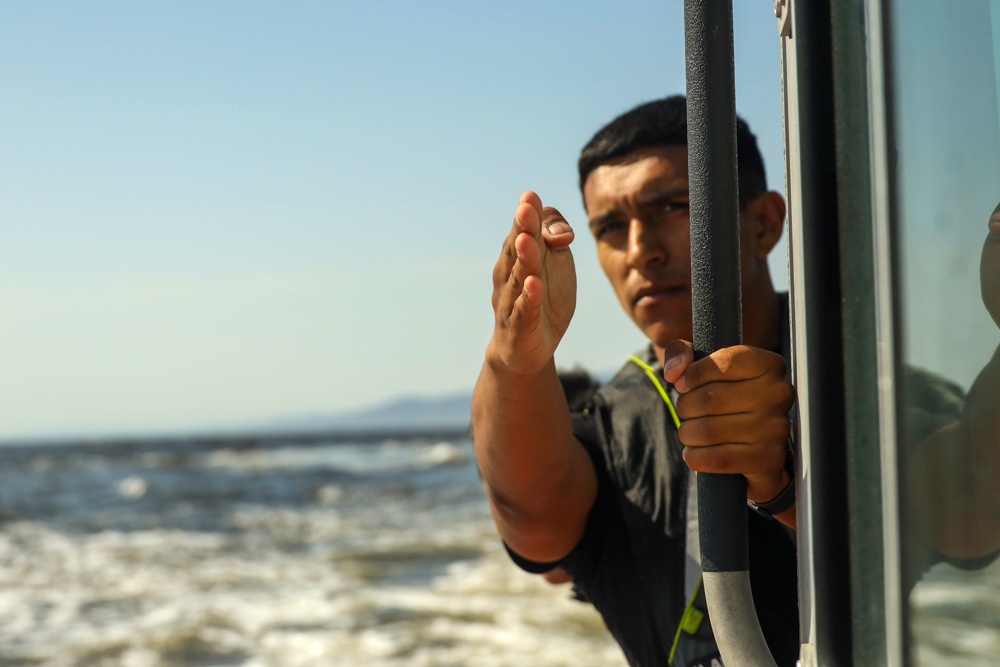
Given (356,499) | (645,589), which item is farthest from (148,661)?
(356,499)

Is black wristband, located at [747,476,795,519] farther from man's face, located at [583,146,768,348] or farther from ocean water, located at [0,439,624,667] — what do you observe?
ocean water, located at [0,439,624,667]

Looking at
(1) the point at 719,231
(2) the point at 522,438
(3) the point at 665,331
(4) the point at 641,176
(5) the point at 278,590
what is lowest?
(5) the point at 278,590

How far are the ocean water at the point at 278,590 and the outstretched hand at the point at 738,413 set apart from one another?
18.7 feet

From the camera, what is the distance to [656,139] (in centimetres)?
246

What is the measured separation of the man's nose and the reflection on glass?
4.42 feet

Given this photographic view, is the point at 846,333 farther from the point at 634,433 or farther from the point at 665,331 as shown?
the point at 634,433

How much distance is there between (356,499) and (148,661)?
43.0ft

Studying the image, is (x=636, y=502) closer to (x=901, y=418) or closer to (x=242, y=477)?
(x=901, y=418)

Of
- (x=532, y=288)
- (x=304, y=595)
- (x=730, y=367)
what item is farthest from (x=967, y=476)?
(x=304, y=595)

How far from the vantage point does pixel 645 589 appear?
2.31 meters

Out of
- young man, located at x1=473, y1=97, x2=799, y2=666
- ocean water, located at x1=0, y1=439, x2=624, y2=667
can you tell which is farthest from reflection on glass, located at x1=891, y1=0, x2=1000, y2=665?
ocean water, located at x1=0, y1=439, x2=624, y2=667

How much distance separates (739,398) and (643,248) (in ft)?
3.72

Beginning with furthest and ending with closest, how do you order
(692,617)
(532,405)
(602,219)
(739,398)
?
(602,219), (692,617), (532,405), (739,398)

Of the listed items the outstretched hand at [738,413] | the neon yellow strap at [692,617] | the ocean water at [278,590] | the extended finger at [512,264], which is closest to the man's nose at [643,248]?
the neon yellow strap at [692,617]
